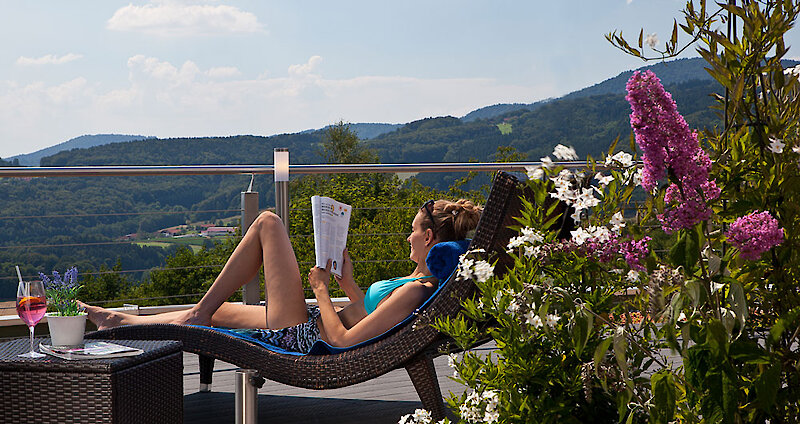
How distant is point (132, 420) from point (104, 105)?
123 feet

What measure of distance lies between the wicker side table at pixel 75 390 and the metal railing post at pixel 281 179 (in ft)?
5.09

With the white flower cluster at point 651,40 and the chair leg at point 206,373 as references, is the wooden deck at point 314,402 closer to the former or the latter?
the chair leg at point 206,373

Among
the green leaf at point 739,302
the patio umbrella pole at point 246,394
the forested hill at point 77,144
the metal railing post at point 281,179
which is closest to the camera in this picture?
the green leaf at point 739,302

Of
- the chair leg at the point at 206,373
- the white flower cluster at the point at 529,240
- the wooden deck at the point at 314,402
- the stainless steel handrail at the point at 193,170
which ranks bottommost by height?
the wooden deck at the point at 314,402

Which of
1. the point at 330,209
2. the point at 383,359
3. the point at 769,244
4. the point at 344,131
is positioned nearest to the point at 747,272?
the point at 769,244

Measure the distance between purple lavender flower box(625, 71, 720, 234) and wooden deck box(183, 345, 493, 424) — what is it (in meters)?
2.07

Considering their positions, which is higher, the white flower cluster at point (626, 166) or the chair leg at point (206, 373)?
the white flower cluster at point (626, 166)

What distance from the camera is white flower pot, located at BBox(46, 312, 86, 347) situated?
213cm

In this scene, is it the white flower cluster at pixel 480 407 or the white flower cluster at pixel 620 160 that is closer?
the white flower cluster at pixel 620 160

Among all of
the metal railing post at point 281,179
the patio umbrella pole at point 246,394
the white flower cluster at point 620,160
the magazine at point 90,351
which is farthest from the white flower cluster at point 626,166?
the metal railing post at point 281,179

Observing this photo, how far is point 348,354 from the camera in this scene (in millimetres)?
2625

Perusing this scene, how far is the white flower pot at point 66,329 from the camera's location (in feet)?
7.00

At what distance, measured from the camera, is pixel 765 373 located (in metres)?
1.11

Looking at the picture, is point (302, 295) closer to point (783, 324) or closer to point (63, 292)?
→ point (63, 292)
